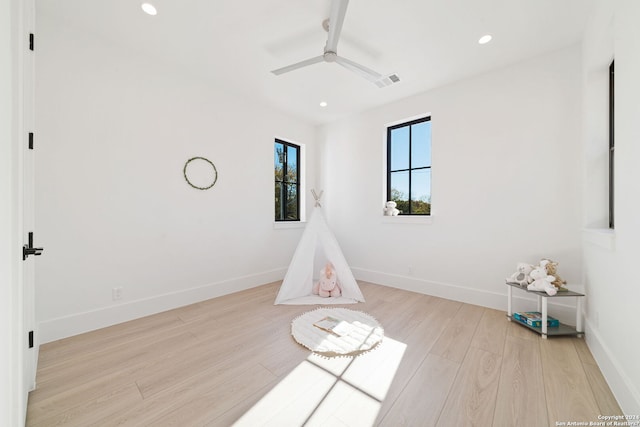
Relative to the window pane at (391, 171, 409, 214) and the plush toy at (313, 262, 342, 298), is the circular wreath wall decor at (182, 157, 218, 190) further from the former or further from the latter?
the window pane at (391, 171, 409, 214)

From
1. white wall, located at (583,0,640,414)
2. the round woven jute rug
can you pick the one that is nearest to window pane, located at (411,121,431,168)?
white wall, located at (583,0,640,414)

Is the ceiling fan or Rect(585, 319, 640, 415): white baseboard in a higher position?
the ceiling fan

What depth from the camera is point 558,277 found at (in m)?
2.23

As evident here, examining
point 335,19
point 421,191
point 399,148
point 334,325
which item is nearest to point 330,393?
point 334,325

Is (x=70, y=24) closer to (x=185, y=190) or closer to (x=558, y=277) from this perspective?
(x=185, y=190)

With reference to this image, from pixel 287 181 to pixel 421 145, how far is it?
7.11ft

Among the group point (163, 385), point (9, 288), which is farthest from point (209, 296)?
point (9, 288)

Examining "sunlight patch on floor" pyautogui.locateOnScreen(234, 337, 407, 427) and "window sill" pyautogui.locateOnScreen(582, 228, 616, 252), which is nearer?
"sunlight patch on floor" pyautogui.locateOnScreen(234, 337, 407, 427)

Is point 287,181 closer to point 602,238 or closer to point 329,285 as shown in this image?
point 329,285

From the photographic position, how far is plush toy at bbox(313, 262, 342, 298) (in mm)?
3143

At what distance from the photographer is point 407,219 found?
11.3ft

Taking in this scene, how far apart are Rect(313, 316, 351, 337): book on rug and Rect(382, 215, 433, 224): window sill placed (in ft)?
5.55

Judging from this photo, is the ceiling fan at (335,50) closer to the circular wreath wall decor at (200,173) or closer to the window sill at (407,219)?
the circular wreath wall decor at (200,173)

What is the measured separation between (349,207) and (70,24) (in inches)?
143
